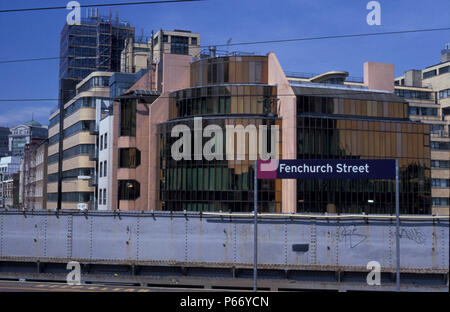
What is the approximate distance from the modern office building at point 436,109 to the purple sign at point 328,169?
88.7m

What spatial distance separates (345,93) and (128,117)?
31.7m

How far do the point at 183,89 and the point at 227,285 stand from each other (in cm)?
4703

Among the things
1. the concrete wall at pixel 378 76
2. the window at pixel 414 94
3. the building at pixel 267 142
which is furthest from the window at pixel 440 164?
the building at pixel 267 142

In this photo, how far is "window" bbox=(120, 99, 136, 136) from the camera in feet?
234

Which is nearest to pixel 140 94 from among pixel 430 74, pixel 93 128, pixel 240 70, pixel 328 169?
pixel 240 70

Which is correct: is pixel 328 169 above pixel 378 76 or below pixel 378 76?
below

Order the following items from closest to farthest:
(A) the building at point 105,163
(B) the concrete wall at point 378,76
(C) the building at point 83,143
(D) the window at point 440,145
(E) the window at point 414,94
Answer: (A) the building at point 105,163
(B) the concrete wall at point 378,76
(C) the building at point 83,143
(D) the window at point 440,145
(E) the window at point 414,94

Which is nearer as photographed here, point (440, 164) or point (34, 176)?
point (440, 164)

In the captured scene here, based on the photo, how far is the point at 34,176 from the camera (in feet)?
427

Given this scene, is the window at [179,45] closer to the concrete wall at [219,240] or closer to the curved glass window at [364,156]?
the curved glass window at [364,156]

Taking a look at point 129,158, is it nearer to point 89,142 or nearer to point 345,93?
point 89,142

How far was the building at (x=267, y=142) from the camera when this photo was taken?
6347 centimetres

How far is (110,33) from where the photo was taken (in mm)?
144500

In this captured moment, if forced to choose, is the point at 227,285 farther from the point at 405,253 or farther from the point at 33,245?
the point at 33,245
